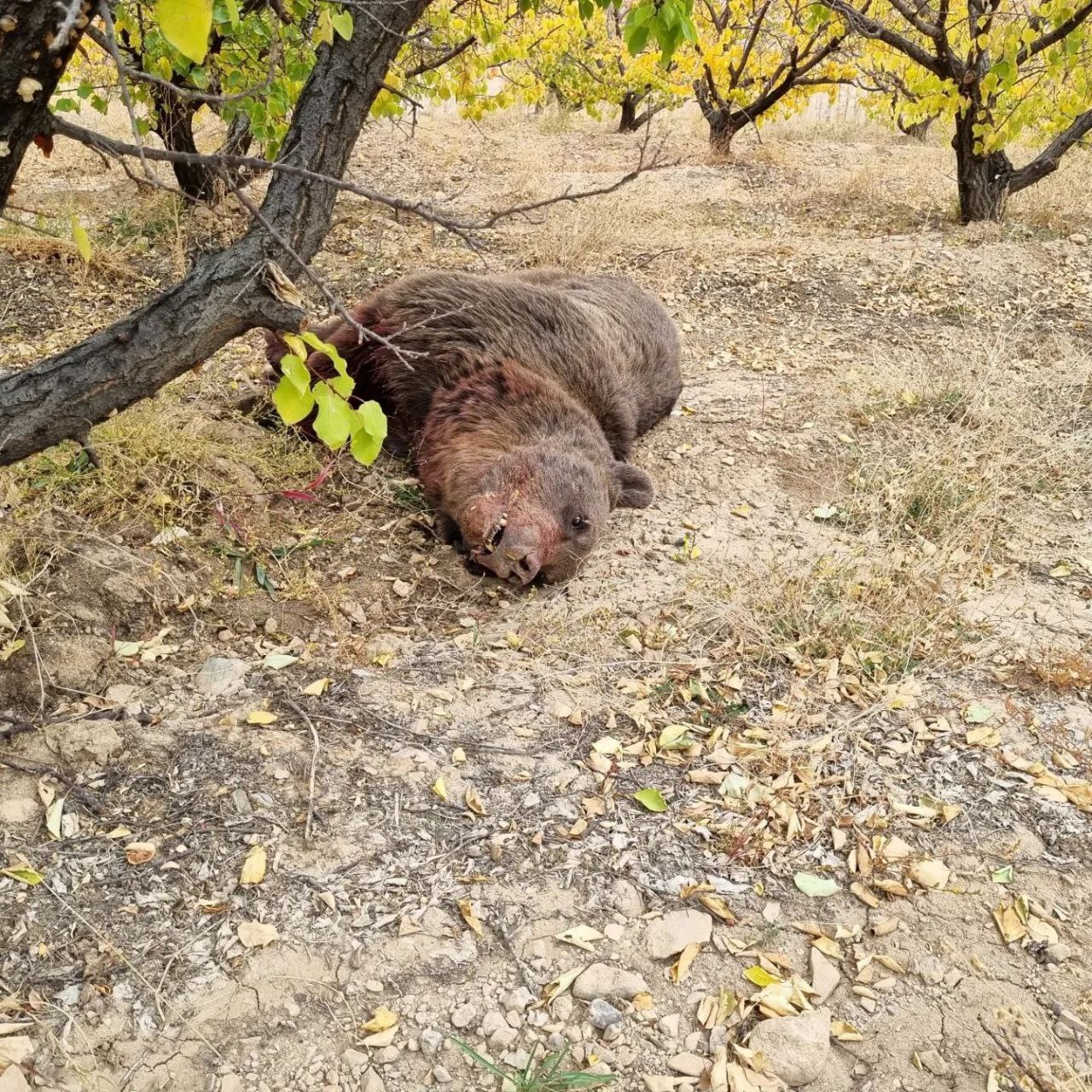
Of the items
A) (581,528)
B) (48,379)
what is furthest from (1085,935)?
(48,379)

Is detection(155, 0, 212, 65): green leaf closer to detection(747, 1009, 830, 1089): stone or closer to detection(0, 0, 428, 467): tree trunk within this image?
detection(0, 0, 428, 467): tree trunk

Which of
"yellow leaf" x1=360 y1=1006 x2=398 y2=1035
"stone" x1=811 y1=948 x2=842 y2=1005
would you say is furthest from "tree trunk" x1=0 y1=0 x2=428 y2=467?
"stone" x1=811 y1=948 x2=842 y2=1005

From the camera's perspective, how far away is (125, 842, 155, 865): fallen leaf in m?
2.57

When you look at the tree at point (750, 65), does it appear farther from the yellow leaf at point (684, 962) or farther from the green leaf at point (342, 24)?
the yellow leaf at point (684, 962)

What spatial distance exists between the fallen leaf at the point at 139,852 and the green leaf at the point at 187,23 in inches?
87.7

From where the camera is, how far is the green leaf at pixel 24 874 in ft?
8.11

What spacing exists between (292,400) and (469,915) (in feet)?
5.11

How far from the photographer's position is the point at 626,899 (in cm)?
265

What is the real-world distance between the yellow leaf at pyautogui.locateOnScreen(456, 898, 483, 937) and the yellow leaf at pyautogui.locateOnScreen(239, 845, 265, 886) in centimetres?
57

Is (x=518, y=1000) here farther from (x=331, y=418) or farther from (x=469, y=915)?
(x=331, y=418)

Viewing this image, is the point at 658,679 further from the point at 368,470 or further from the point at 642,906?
the point at 368,470

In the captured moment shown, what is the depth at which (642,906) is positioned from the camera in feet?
8.64

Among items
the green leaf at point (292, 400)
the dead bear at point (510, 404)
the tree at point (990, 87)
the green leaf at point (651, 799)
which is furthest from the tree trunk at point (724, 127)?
the green leaf at point (292, 400)

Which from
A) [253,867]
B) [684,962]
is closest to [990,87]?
[684,962]
